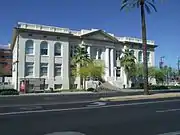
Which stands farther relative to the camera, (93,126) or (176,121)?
(176,121)

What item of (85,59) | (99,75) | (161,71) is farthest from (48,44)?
(161,71)

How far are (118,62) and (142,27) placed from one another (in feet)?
117

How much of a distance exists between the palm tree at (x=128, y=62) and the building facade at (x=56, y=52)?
171cm

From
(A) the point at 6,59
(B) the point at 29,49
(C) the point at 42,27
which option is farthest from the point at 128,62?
(A) the point at 6,59

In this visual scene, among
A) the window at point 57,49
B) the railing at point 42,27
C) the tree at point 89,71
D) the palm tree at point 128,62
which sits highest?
the railing at point 42,27

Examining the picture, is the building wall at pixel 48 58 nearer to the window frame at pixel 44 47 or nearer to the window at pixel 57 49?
the window frame at pixel 44 47

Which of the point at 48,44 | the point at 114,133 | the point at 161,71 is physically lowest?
the point at 114,133

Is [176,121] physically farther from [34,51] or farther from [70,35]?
[70,35]

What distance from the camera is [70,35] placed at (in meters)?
57.0

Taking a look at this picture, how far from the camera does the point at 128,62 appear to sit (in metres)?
63.6

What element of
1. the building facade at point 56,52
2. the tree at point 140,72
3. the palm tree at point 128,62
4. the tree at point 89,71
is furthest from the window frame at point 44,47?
the tree at point 140,72

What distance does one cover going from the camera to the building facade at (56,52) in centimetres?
5109

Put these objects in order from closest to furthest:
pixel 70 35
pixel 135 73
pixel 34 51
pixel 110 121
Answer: pixel 110 121 → pixel 34 51 → pixel 70 35 → pixel 135 73

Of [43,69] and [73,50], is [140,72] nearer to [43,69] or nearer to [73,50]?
[73,50]
